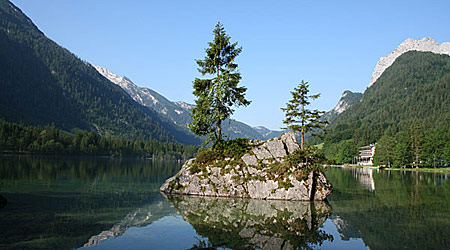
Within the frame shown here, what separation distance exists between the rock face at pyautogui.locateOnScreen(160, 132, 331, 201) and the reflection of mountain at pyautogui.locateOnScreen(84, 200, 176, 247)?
22.2ft

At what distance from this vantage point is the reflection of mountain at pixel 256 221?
615 inches

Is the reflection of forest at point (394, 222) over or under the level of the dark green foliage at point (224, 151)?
under

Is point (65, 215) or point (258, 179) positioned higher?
point (258, 179)

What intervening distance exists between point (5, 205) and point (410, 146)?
134952 mm

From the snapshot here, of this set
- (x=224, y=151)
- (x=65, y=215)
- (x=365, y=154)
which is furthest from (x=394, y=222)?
(x=365, y=154)

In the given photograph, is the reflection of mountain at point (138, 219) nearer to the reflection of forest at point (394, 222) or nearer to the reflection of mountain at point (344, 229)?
the reflection of mountain at point (344, 229)

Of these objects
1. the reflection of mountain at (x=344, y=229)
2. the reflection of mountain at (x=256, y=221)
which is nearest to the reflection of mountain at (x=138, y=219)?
the reflection of mountain at (x=256, y=221)

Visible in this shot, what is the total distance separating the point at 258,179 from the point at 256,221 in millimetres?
12467

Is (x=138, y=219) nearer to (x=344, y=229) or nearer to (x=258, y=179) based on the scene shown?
(x=344, y=229)

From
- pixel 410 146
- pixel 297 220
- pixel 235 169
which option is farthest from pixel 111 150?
pixel 297 220

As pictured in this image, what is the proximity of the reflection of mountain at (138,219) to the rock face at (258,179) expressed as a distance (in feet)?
22.2

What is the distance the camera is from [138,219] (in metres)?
21.1

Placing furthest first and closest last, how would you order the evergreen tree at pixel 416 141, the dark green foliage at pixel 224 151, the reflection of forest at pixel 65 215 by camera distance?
the evergreen tree at pixel 416 141 → the dark green foliage at pixel 224 151 → the reflection of forest at pixel 65 215

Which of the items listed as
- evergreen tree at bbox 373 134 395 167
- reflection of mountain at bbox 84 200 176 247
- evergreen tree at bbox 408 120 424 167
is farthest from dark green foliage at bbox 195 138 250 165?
evergreen tree at bbox 373 134 395 167
